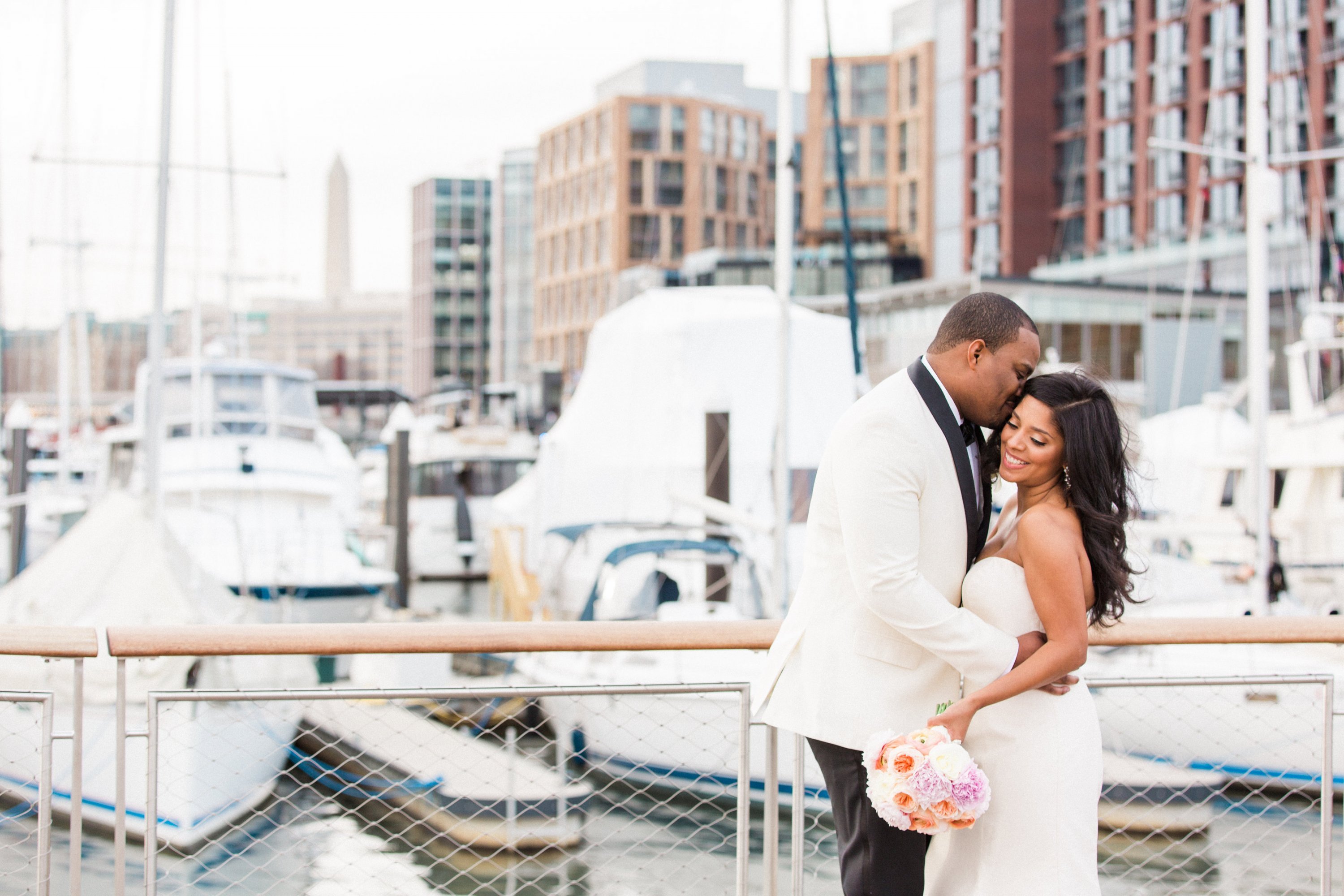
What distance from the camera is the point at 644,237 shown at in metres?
80.2

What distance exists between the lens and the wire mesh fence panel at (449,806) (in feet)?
27.6

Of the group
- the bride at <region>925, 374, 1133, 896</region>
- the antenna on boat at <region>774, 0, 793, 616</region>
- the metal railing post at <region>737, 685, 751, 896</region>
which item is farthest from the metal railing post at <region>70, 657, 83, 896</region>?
the antenna on boat at <region>774, 0, 793, 616</region>

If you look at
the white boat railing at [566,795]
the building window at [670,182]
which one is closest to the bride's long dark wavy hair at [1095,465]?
the white boat railing at [566,795]

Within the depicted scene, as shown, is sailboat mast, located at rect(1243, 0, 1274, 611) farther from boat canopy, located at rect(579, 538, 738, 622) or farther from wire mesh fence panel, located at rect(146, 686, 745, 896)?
wire mesh fence panel, located at rect(146, 686, 745, 896)

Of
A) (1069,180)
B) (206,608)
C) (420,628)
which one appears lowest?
(206,608)

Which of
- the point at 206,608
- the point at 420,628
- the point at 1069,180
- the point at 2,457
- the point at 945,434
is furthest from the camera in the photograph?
the point at 1069,180

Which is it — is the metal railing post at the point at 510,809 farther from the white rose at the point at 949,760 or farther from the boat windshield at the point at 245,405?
the boat windshield at the point at 245,405

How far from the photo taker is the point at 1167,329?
4409 centimetres

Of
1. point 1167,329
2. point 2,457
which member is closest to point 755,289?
point 2,457

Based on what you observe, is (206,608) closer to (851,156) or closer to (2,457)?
(2,457)

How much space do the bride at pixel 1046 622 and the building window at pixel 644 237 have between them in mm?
78216

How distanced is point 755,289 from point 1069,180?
49481 millimetres

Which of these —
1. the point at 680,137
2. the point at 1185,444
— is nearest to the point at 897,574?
the point at 1185,444

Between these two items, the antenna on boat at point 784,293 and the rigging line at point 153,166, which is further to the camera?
the rigging line at point 153,166
